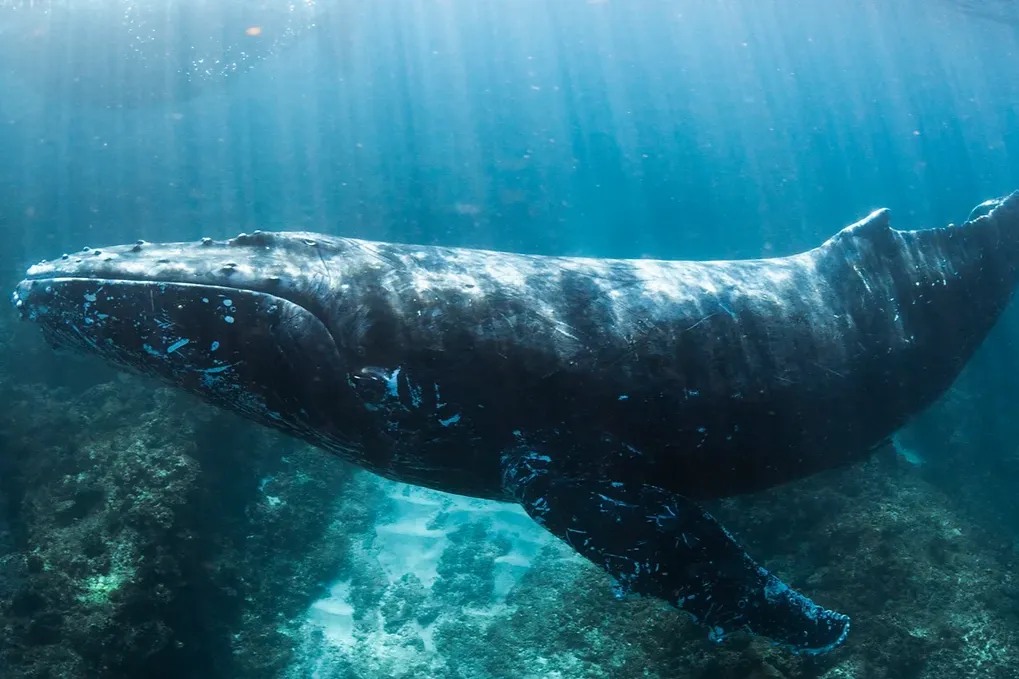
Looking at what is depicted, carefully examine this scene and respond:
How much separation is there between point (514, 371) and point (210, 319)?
2.38m

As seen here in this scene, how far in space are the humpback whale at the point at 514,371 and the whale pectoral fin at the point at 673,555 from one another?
15mm

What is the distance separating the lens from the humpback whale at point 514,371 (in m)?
4.51

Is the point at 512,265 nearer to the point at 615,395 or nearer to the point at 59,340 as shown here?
the point at 615,395

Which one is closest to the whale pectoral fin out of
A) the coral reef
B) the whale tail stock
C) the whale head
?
the whale tail stock

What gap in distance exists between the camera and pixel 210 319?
4.45 metres

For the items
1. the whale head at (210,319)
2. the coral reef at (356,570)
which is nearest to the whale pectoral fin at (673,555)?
the whale head at (210,319)

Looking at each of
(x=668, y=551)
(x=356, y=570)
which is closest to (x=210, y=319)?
(x=668, y=551)

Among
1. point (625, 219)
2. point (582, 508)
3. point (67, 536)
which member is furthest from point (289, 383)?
point (625, 219)

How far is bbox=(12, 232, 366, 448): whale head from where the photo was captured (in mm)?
4473

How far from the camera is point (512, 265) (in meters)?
5.49

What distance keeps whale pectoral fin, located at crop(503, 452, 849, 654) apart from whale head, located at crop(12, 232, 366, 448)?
6.43 ft

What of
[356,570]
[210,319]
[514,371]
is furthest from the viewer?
[356,570]

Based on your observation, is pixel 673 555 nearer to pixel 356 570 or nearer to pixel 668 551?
pixel 668 551

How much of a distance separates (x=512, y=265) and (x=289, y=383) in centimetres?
224
